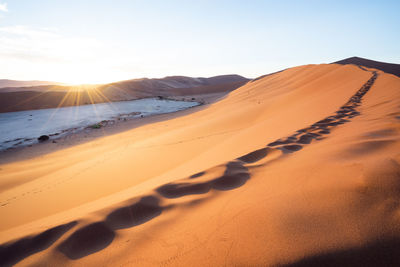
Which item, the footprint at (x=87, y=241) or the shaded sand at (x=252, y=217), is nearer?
the shaded sand at (x=252, y=217)

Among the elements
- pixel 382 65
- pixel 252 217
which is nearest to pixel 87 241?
pixel 252 217

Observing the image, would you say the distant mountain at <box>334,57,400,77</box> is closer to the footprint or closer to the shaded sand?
the shaded sand

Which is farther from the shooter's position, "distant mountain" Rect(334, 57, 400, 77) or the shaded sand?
"distant mountain" Rect(334, 57, 400, 77)

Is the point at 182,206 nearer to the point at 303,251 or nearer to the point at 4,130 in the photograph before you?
the point at 303,251

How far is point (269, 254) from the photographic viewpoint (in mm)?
826

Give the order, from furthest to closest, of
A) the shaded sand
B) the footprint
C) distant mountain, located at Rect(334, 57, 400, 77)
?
distant mountain, located at Rect(334, 57, 400, 77), the footprint, the shaded sand

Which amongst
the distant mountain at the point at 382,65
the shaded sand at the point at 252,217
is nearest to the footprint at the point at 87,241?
the shaded sand at the point at 252,217

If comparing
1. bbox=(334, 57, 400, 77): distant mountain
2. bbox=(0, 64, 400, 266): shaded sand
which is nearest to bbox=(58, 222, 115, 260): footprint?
bbox=(0, 64, 400, 266): shaded sand

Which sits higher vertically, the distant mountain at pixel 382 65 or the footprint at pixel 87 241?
the distant mountain at pixel 382 65

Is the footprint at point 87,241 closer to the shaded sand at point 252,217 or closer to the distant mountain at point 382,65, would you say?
the shaded sand at point 252,217

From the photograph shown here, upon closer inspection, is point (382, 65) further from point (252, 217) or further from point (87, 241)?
point (87, 241)

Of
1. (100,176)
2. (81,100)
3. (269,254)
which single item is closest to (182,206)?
(269,254)

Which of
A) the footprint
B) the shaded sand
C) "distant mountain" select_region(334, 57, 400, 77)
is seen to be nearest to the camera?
the shaded sand

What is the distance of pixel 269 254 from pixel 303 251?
132 millimetres
